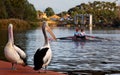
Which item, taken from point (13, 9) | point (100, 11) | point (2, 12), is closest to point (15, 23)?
point (2, 12)

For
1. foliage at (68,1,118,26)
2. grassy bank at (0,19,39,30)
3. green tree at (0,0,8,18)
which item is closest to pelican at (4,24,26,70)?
grassy bank at (0,19,39,30)

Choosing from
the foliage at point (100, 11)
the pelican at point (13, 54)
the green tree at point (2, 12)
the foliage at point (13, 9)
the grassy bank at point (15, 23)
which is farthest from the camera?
the foliage at point (100, 11)

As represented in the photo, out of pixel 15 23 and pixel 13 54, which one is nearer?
pixel 13 54

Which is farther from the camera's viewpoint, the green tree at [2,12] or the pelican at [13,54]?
the green tree at [2,12]

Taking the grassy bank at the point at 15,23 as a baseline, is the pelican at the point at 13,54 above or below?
above

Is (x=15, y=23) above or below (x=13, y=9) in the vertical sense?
below

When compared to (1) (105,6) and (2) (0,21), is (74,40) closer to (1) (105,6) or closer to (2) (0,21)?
(2) (0,21)

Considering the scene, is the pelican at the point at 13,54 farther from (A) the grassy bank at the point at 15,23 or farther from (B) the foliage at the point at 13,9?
(B) the foliage at the point at 13,9

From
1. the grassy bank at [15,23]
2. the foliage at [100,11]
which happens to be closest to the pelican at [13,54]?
the grassy bank at [15,23]

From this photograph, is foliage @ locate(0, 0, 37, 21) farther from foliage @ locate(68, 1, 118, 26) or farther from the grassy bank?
foliage @ locate(68, 1, 118, 26)

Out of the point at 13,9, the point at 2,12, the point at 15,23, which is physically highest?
the point at 13,9

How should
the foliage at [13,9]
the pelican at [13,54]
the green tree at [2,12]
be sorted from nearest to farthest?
the pelican at [13,54] < the green tree at [2,12] < the foliage at [13,9]

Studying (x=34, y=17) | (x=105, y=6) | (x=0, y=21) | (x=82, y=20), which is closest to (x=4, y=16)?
(x=0, y=21)

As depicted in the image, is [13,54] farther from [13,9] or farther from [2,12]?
[13,9]
